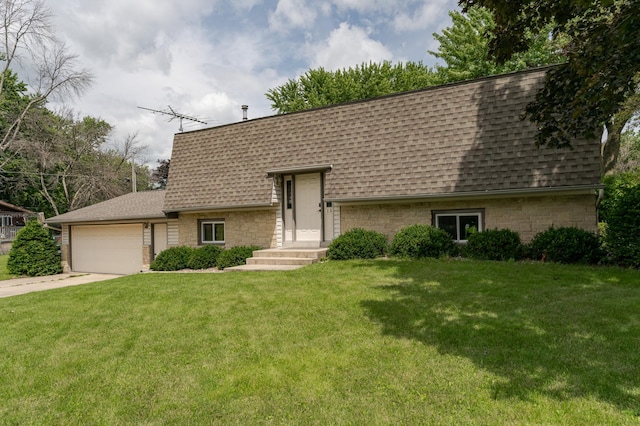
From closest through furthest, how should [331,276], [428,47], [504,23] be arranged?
[504,23] < [331,276] < [428,47]

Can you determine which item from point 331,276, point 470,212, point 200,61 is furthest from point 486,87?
point 200,61

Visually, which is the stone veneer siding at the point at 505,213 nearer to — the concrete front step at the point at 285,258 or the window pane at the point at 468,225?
the window pane at the point at 468,225

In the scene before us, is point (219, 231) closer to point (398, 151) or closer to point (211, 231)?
point (211, 231)

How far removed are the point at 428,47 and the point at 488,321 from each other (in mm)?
26879

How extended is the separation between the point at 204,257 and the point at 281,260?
3.20m

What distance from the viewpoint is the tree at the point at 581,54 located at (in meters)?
5.10

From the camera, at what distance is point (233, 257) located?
1178 cm

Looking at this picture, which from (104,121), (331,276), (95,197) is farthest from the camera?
(104,121)

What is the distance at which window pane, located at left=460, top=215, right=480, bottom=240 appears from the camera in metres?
10.1

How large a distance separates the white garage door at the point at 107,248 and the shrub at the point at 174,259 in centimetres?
407

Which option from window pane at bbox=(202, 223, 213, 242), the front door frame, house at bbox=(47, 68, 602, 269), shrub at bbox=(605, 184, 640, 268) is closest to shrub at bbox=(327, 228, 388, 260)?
house at bbox=(47, 68, 602, 269)

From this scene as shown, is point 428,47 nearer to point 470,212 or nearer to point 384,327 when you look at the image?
point 470,212

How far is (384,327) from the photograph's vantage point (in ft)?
16.1

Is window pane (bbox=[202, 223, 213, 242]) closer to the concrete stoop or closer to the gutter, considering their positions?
the concrete stoop
